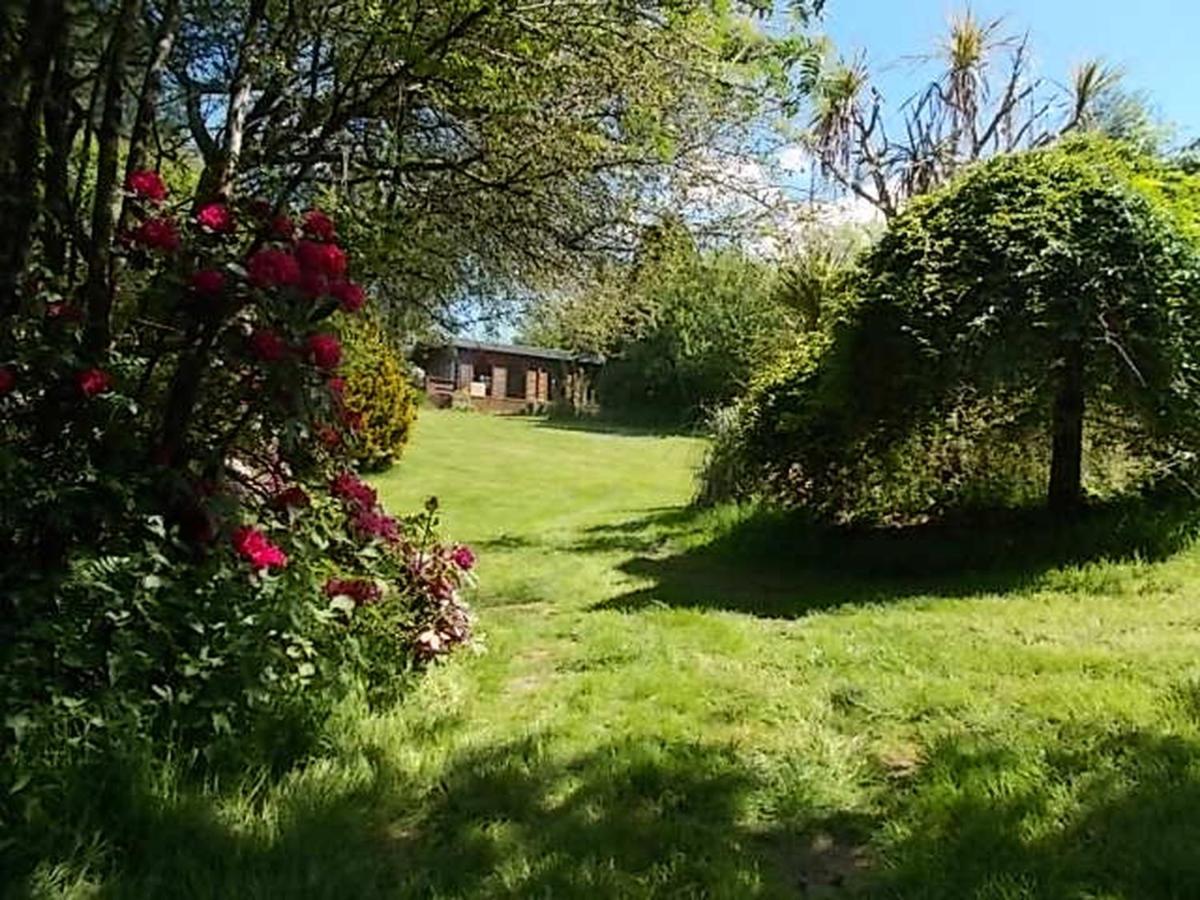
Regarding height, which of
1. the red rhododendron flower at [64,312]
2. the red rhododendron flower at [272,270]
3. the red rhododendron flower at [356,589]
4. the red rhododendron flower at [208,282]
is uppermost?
the red rhododendron flower at [272,270]

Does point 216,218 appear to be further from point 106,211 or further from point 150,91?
point 150,91

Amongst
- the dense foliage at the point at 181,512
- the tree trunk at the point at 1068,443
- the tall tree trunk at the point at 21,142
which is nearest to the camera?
the dense foliage at the point at 181,512

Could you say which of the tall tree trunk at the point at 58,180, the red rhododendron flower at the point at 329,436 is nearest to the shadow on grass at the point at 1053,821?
the red rhododendron flower at the point at 329,436

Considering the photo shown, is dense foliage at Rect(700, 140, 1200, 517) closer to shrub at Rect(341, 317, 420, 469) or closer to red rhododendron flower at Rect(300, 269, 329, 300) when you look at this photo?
red rhododendron flower at Rect(300, 269, 329, 300)

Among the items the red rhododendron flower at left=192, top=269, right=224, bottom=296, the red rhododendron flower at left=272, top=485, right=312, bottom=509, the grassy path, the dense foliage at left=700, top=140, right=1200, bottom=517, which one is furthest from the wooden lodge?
the red rhododendron flower at left=192, top=269, right=224, bottom=296

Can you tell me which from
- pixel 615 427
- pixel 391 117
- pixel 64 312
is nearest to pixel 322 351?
pixel 64 312

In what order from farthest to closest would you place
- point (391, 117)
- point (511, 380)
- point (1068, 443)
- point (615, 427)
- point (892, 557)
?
point (511, 380) → point (615, 427) → point (892, 557) → point (1068, 443) → point (391, 117)

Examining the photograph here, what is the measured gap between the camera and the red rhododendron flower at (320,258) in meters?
3.33

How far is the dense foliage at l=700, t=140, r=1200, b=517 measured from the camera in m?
5.57

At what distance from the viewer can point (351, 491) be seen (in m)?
4.21

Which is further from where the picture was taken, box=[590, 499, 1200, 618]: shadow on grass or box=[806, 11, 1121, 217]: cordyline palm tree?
box=[806, 11, 1121, 217]: cordyline palm tree

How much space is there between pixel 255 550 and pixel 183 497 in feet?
0.91

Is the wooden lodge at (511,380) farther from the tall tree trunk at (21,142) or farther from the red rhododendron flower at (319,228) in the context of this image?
the tall tree trunk at (21,142)

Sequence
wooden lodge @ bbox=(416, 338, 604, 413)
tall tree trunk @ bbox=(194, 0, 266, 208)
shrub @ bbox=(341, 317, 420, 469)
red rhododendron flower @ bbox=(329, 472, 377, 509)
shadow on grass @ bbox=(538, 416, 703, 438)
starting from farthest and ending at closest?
wooden lodge @ bbox=(416, 338, 604, 413) → shadow on grass @ bbox=(538, 416, 703, 438) → shrub @ bbox=(341, 317, 420, 469) → red rhododendron flower @ bbox=(329, 472, 377, 509) → tall tree trunk @ bbox=(194, 0, 266, 208)
